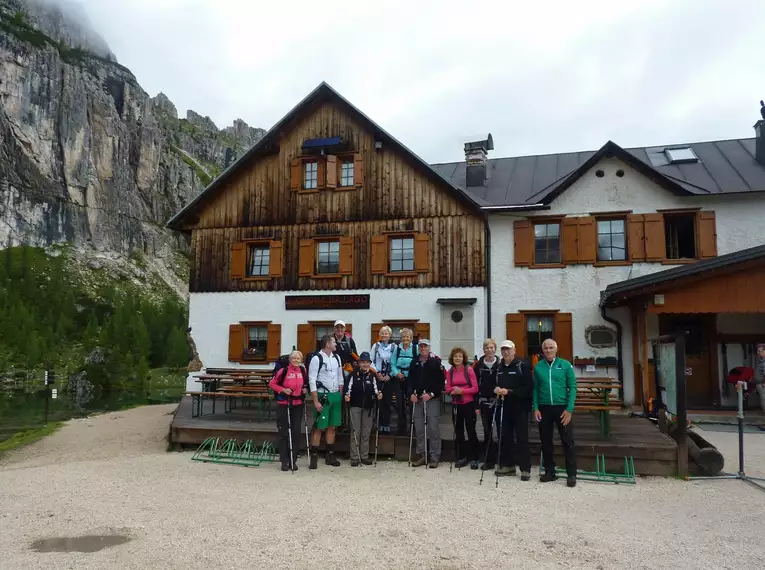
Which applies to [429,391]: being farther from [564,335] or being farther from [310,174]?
[310,174]

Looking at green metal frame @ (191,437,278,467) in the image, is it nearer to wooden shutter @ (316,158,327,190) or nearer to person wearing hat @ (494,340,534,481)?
person wearing hat @ (494,340,534,481)

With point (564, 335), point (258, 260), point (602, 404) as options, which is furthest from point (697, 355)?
point (258, 260)

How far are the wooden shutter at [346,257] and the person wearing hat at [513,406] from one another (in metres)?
8.56

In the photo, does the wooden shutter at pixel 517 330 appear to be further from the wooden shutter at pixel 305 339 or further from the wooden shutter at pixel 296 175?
the wooden shutter at pixel 296 175

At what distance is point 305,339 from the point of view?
52.3ft

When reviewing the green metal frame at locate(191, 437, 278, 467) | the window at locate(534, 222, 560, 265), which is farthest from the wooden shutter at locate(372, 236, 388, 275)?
the green metal frame at locate(191, 437, 278, 467)

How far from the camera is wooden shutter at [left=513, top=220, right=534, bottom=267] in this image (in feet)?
49.4

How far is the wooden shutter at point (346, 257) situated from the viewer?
15953 mm

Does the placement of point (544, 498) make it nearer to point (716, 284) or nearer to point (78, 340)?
point (716, 284)

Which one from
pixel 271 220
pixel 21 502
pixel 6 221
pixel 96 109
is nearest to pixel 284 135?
pixel 271 220

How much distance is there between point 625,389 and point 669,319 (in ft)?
6.49

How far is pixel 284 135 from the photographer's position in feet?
55.8

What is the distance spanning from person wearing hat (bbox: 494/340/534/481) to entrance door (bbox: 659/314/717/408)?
26.2 ft

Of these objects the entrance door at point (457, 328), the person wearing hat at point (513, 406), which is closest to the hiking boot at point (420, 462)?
the person wearing hat at point (513, 406)
